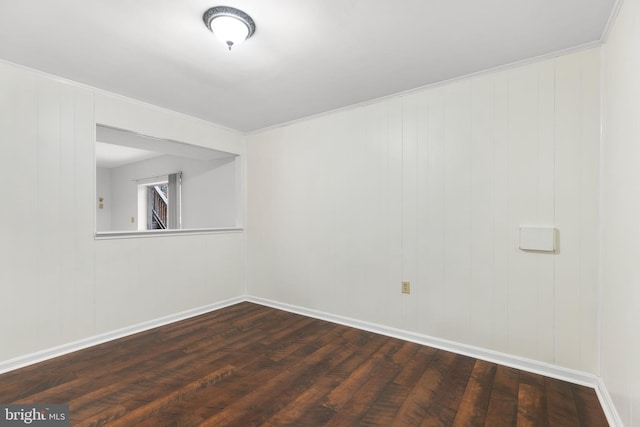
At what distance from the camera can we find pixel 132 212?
6578 mm

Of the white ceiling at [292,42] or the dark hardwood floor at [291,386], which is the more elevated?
the white ceiling at [292,42]

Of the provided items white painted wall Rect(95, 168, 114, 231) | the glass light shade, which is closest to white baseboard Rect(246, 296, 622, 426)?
the glass light shade

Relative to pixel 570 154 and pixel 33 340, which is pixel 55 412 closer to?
pixel 33 340

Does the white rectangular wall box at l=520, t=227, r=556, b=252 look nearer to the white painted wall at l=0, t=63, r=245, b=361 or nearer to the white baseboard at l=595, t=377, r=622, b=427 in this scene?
the white baseboard at l=595, t=377, r=622, b=427

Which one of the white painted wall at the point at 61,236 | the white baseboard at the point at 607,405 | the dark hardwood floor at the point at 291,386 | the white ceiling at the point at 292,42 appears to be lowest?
the dark hardwood floor at the point at 291,386

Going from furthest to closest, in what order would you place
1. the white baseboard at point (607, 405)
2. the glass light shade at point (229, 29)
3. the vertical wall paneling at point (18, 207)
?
the vertical wall paneling at point (18, 207), the glass light shade at point (229, 29), the white baseboard at point (607, 405)

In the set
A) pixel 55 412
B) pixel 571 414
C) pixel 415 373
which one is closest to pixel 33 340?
pixel 55 412

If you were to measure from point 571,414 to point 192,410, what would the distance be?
2.18m

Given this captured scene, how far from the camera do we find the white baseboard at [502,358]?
1.86 metres

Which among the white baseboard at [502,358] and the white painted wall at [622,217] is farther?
the white baseboard at [502,358]

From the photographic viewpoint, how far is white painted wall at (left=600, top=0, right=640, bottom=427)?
4.53ft

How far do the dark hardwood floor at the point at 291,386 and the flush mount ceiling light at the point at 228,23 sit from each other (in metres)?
2.22

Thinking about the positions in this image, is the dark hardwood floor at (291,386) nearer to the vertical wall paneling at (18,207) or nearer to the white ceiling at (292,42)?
the vertical wall paneling at (18,207)

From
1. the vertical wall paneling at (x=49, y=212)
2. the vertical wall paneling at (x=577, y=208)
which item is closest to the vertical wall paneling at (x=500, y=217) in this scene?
the vertical wall paneling at (x=577, y=208)
